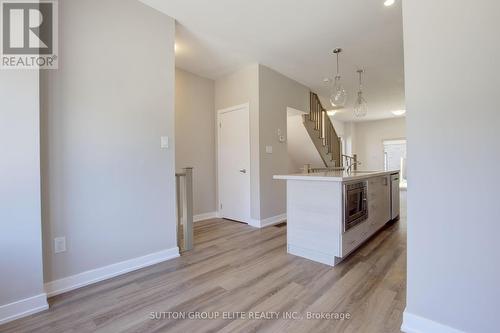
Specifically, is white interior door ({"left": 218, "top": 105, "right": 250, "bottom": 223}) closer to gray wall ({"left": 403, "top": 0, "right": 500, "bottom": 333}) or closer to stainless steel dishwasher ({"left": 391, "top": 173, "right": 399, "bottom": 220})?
stainless steel dishwasher ({"left": 391, "top": 173, "right": 399, "bottom": 220})

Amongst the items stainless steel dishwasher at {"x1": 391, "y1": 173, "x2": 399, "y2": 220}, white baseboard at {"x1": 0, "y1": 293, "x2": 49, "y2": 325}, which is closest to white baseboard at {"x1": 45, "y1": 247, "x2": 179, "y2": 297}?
white baseboard at {"x1": 0, "y1": 293, "x2": 49, "y2": 325}

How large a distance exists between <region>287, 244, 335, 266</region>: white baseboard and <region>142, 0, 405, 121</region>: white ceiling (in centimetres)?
259

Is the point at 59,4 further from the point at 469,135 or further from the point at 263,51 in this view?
the point at 469,135

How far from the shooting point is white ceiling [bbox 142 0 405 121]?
2490mm

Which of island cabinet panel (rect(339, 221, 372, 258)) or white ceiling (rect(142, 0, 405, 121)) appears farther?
white ceiling (rect(142, 0, 405, 121))

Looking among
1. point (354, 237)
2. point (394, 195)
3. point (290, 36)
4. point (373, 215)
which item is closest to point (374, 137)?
point (394, 195)

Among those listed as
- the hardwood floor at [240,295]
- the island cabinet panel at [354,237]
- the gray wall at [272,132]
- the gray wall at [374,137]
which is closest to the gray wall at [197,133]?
the gray wall at [272,132]

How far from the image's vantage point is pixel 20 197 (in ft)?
5.39

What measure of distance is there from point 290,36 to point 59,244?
334cm

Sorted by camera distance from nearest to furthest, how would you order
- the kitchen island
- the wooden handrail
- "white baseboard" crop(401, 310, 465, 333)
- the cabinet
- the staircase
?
"white baseboard" crop(401, 310, 465, 333) < the kitchen island < the cabinet < the staircase < the wooden handrail

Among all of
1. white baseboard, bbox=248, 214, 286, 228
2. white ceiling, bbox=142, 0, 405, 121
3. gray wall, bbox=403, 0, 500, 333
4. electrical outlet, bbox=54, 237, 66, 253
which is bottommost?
white baseboard, bbox=248, 214, 286, 228

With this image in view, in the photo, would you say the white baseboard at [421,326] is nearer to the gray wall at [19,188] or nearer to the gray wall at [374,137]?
the gray wall at [19,188]

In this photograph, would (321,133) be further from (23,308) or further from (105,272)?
(23,308)

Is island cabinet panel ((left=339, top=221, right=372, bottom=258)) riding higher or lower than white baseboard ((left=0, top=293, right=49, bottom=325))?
higher
